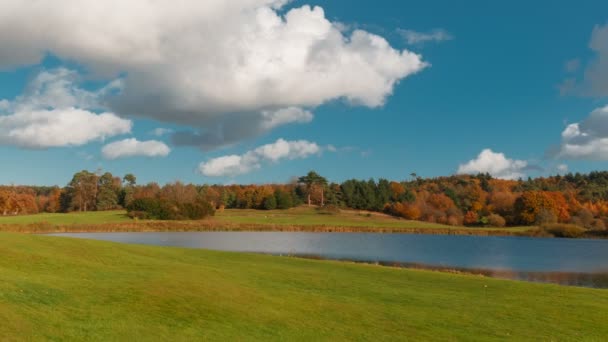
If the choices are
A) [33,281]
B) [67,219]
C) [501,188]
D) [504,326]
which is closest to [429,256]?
[504,326]

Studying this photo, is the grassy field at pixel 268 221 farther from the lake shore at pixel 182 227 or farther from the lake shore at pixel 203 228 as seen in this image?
the lake shore at pixel 203 228

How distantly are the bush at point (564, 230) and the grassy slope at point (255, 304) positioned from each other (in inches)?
3642

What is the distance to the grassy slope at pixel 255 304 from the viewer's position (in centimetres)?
1212

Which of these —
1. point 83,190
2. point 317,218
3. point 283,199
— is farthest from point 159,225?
point 83,190

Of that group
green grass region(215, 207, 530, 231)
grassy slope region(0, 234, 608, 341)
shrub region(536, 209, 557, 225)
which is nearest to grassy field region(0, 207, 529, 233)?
green grass region(215, 207, 530, 231)

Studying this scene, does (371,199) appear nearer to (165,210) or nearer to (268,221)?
(268,221)

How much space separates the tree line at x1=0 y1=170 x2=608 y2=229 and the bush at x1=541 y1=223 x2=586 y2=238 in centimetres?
1373

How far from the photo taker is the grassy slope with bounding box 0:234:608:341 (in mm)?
12125

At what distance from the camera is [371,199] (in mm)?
165000

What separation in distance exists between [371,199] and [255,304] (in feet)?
497

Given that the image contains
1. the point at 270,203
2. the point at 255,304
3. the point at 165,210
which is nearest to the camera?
the point at 255,304

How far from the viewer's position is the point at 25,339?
396 inches

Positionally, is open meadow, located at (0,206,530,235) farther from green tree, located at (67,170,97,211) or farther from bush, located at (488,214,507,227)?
green tree, located at (67,170,97,211)

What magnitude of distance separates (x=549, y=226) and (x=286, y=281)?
104178mm
